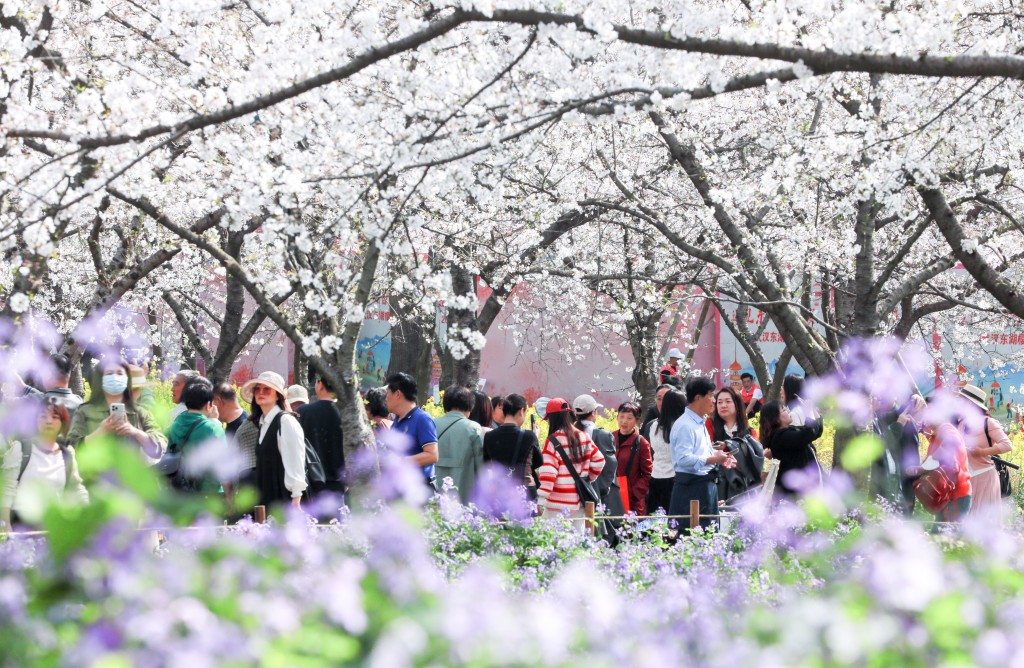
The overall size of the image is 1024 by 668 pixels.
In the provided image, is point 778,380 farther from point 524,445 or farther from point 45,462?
point 45,462

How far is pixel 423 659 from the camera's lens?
2088 mm

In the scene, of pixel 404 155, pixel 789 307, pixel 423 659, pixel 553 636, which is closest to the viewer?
pixel 553 636

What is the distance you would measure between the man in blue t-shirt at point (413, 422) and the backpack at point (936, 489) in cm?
340

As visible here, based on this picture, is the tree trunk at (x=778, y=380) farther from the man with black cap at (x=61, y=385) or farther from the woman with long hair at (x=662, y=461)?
the man with black cap at (x=61, y=385)

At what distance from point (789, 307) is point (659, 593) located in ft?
20.2

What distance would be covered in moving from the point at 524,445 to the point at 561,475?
32cm

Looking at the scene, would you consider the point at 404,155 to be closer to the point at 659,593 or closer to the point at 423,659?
the point at 659,593

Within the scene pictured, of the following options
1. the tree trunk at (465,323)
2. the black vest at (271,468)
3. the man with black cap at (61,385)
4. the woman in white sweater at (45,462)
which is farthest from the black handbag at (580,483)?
the tree trunk at (465,323)

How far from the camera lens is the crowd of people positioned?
670 cm

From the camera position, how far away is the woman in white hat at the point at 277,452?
22.0 ft

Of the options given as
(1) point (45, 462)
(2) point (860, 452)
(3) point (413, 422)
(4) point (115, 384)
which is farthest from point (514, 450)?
(2) point (860, 452)

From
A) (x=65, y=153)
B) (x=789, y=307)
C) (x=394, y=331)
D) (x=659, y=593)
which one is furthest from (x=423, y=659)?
→ (x=394, y=331)

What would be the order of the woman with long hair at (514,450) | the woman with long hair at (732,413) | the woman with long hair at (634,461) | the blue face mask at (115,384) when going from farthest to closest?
the woman with long hair at (634,461)
the woman with long hair at (732,413)
the woman with long hair at (514,450)
the blue face mask at (115,384)

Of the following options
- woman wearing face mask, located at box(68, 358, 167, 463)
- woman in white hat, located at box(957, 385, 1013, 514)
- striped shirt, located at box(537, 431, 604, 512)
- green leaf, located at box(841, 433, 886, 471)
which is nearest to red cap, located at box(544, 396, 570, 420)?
striped shirt, located at box(537, 431, 604, 512)
